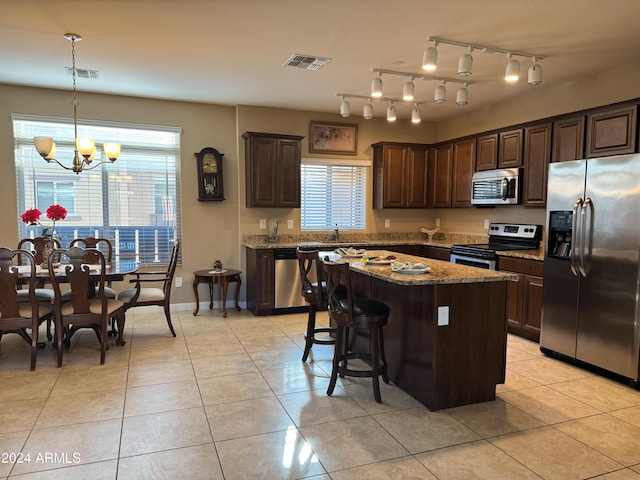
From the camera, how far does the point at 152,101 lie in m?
5.37

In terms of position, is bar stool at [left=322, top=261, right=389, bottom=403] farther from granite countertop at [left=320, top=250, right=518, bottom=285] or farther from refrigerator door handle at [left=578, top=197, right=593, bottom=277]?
refrigerator door handle at [left=578, top=197, right=593, bottom=277]

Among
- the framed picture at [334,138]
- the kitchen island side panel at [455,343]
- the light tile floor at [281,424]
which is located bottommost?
the light tile floor at [281,424]

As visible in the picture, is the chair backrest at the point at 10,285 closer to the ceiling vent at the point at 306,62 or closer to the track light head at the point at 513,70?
the ceiling vent at the point at 306,62

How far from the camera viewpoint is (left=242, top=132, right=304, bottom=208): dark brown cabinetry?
5445mm

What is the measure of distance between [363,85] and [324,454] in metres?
3.83

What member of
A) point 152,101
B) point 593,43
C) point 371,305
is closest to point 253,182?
point 152,101

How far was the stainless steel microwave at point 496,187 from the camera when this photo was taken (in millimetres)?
4770

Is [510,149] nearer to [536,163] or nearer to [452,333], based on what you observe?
[536,163]

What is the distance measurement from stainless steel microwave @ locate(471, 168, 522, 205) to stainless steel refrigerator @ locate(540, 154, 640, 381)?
35.6 inches

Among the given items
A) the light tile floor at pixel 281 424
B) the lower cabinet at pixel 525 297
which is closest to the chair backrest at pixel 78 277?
the light tile floor at pixel 281 424

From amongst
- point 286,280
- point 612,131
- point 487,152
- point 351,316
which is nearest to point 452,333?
point 351,316

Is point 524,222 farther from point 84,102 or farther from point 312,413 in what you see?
point 84,102

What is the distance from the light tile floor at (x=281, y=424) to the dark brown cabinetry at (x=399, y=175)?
2.94 meters

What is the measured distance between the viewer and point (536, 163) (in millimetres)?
4547
